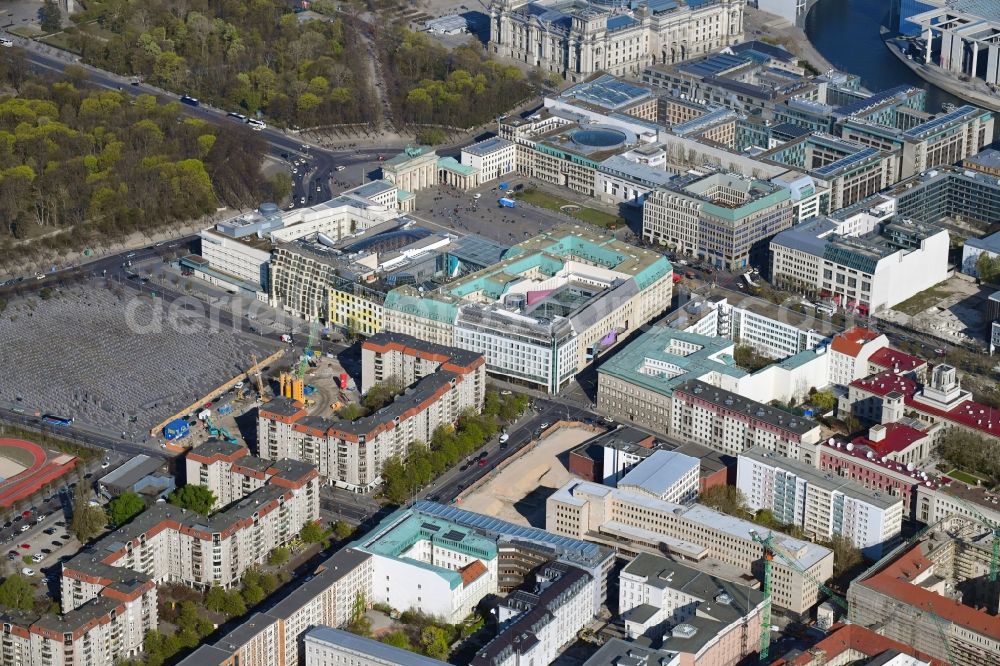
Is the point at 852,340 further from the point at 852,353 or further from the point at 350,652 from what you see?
the point at 350,652

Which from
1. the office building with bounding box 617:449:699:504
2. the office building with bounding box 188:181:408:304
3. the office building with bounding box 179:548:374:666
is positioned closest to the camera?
the office building with bounding box 179:548:374:666

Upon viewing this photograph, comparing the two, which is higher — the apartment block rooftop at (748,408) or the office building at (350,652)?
the apartment block rooftop at (748,408)

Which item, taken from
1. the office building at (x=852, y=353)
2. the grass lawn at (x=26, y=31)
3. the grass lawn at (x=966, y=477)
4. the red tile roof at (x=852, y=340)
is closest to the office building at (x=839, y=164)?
the red tile roof at (x=852, y=340)

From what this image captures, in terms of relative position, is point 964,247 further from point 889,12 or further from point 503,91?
point 889,12

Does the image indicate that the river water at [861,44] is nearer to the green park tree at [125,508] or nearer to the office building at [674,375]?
the office building at [674,375]

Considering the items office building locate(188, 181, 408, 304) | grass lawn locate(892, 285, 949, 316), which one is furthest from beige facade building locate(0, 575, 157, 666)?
grass lawn locate(892, 285, 949, 316)

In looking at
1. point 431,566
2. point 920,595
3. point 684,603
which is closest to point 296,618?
→ point 431,566

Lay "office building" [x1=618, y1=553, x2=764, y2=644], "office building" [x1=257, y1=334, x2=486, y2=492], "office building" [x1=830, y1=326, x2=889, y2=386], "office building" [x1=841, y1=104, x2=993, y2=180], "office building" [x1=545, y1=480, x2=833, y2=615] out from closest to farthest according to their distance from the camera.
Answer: "office building" [x1=618, y1=553, x2=764, y2=644] < "office building" [x1=545, y1=480, x2=833, y2=615] < "office building" [x1=257, y1=334, x2=486, y2=492] < "office building" [x1=830, y1=326, x2=889, y2=386] < "office building" [x1=841, y1=104, x2=993, y2=180]

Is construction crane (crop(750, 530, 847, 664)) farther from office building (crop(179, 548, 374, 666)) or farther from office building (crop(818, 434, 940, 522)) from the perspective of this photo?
office building (crop(179, 548, 374, 666))
